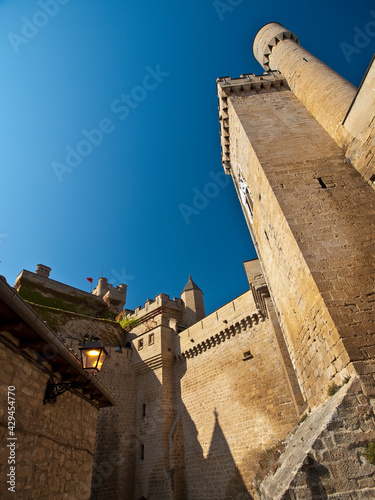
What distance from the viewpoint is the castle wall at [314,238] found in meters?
4.49

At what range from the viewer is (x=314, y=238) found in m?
5.51

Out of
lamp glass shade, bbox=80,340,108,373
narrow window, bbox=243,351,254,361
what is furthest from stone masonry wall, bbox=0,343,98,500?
narrow window, bbox=243,351,254,361

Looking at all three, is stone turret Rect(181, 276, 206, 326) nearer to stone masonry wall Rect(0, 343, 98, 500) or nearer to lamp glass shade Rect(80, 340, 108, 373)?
stone masonry wall Rect(0, 343, 98, 500)

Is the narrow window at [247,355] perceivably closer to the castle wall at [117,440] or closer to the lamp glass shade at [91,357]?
the castle wall at [117,440]

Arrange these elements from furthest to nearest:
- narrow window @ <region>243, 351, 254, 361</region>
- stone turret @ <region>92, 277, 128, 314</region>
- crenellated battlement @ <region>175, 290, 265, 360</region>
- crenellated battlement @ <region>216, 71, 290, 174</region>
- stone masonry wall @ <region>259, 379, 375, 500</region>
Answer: stone turret @ <region>92, 277, 128, 314</region>
crenellated battlement @ <region>175, 290, 265, 360</region>
narrow window @ <region>243, 351, 254, 361</region>
crenellated battlement @ <region>216, 71, 290, 174</region>
stone masonry wall @ <region>259, 379, 375, 500</region>

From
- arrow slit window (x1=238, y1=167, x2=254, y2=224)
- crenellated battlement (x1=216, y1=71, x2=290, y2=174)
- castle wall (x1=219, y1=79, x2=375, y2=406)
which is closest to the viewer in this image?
castle wall (x1=219, y1=79, x2=375, y2=406)

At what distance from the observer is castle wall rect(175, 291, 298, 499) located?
11.1 metres

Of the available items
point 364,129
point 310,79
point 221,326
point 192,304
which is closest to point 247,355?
point 221,326

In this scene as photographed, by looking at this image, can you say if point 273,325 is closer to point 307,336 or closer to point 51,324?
point 307,336

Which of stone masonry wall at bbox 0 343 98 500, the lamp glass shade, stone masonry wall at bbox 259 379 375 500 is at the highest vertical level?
the lamp glass shade

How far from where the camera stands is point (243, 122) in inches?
360

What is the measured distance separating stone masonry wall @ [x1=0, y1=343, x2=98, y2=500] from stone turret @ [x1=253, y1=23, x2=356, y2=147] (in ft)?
27.7

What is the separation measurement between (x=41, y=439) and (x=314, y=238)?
577 centimetres

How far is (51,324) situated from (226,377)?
36.8 ft
